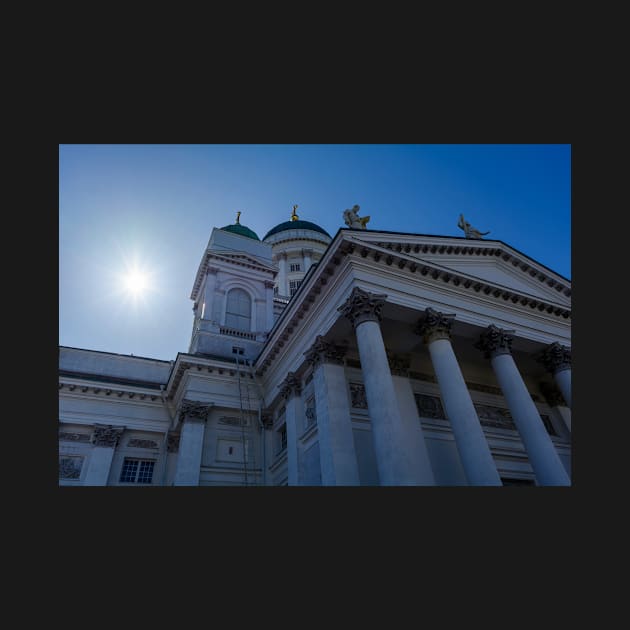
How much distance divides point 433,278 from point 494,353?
3117 mm

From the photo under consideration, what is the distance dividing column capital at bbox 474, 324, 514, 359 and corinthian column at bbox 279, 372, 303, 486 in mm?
6334

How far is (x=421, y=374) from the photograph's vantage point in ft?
50.1

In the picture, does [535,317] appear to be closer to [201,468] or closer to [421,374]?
[421,374]

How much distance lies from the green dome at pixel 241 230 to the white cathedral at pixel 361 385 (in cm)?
634

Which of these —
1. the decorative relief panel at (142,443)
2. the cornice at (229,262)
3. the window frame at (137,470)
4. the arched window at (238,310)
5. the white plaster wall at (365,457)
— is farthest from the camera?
the cornice at (229,262)

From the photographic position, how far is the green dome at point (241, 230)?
26734mm

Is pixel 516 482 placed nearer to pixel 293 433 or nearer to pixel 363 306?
pixel 293 433

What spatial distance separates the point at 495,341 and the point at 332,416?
19.7 ft

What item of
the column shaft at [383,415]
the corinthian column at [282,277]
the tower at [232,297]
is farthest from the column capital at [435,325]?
the corinthian column at [282,277]

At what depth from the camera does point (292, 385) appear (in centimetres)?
1481

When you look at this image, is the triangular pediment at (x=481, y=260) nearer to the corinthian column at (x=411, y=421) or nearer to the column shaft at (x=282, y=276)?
the corinthian column at (x=411, y=421)

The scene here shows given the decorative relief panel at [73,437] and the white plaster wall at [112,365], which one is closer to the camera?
the decorative relief panel at [73,437]

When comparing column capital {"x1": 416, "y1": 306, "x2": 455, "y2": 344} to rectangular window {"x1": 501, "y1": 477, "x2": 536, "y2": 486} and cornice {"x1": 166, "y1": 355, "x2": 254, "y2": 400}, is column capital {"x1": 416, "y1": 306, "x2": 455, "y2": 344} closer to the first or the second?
rectangular window {"x1": 501, "y1": 477, "x2": 536, "y2": 486}

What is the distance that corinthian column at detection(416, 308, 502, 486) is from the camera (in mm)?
10305
